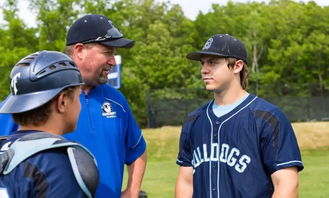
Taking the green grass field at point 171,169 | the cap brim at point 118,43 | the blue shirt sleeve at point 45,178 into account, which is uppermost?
the cap brim at point 118,43

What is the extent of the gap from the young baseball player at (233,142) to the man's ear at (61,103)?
1907 millimetres

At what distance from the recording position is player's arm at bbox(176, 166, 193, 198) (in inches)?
185

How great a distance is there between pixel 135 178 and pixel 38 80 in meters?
2.41

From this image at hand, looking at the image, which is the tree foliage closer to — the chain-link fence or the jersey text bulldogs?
the chain-link fence

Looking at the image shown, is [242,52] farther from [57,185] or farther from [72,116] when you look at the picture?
[57,185]

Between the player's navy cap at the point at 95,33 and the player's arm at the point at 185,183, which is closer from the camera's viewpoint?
the player's navy cap at the point at 95,33

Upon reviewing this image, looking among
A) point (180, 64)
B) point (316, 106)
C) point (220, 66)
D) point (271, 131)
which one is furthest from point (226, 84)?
point (180, 64)

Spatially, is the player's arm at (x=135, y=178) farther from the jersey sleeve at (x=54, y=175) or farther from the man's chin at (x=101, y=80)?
the jersey sleeve at (x=54, y=175)

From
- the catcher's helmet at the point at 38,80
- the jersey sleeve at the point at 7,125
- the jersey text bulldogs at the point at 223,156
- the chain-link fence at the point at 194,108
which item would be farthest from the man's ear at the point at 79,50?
the chain-link fence at the point at 194,108

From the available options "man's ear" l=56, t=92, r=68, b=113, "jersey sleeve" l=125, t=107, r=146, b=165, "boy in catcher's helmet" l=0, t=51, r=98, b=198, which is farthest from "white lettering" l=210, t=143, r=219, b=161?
"man's ear" l=56, t=92, r=68, b=113

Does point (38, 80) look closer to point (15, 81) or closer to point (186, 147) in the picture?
point (15, 81)

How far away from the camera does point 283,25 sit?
2469 inches

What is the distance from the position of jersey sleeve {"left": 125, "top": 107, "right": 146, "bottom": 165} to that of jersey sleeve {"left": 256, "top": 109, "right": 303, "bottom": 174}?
1054mm

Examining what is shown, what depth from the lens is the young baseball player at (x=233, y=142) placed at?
4.19 m
